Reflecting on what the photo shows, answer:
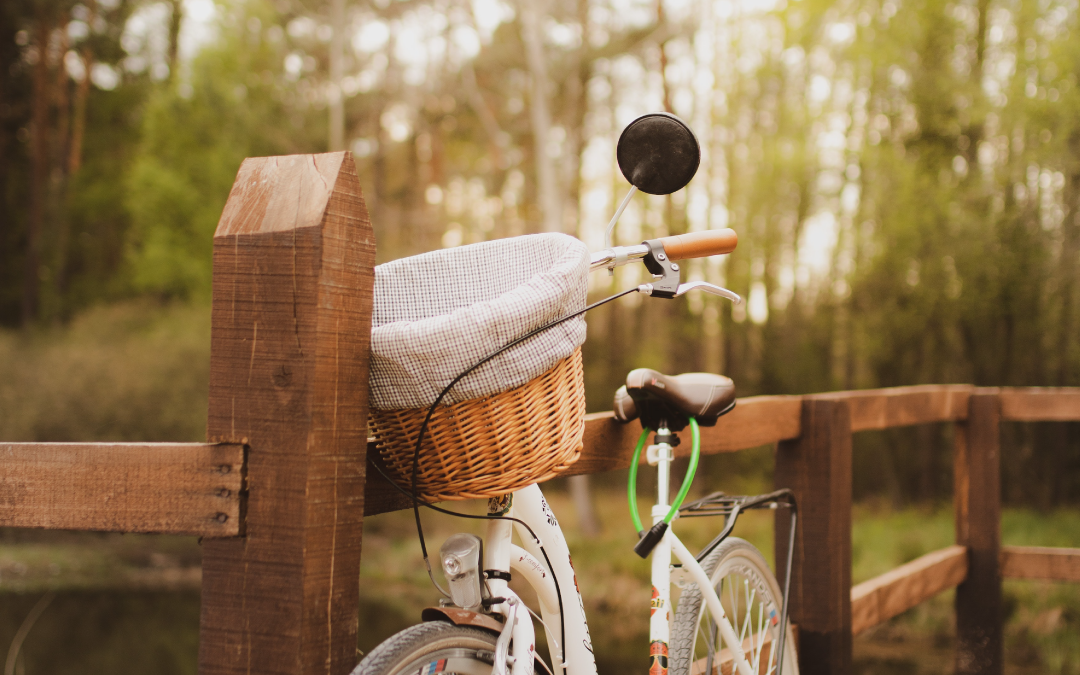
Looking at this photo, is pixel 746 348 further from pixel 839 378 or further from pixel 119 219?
pixel 119 219

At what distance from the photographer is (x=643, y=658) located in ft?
23.7

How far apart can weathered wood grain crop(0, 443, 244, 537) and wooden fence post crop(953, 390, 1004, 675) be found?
2.94 m

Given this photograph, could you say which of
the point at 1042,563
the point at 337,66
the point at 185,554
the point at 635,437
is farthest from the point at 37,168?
the point at 1042,563

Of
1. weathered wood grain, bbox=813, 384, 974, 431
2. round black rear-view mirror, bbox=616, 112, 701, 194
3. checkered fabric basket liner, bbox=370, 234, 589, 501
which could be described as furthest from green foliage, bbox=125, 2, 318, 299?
checkered fabric basket liner, bbox=370, 234, 589, 501

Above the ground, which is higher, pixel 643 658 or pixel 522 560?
pixel 522 560

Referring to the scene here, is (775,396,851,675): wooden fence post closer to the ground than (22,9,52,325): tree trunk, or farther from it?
closer to the ground

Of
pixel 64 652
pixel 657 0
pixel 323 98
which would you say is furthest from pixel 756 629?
pixel 323 98

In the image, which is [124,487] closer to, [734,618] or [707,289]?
[707,289]

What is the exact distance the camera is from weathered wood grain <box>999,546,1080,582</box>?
3.06 metres

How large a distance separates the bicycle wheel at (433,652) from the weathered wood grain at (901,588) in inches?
61.2

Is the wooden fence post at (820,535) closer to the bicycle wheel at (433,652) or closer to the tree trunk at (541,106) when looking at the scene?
the bicycle wheel at (433,652)

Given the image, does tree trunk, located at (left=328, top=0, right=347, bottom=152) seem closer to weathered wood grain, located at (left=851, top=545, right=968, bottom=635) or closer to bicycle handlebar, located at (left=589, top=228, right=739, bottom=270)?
weathered wood grain, located at (left=851, top=545, right=968, bottom=635)

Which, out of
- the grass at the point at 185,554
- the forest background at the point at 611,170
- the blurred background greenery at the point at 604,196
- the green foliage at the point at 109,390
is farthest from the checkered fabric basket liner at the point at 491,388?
the green foliage at the point at 109,390

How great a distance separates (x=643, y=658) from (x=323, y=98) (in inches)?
507
